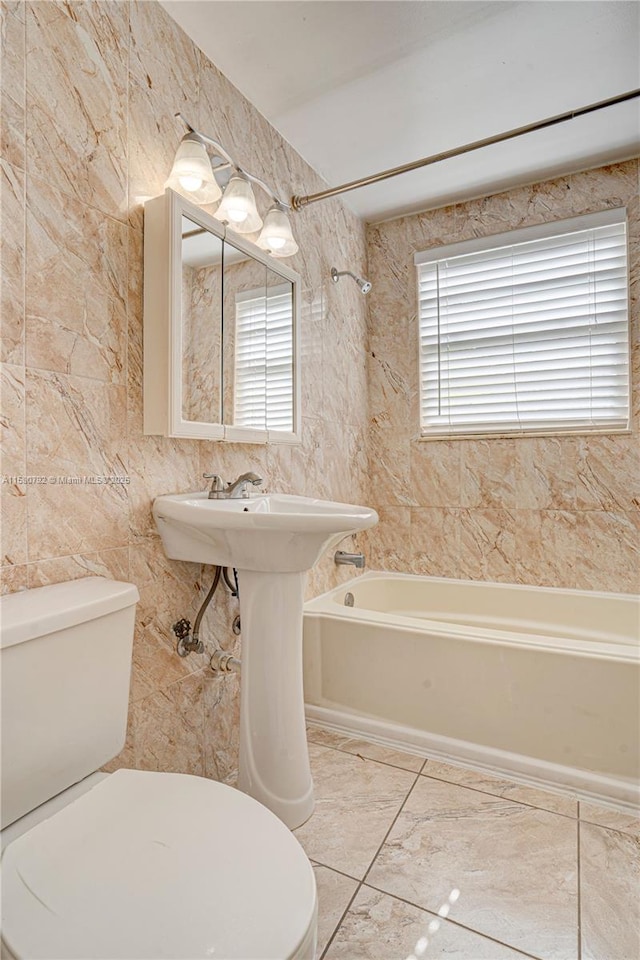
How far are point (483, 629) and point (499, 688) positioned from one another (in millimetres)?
264

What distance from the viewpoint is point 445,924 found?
1.22 metres

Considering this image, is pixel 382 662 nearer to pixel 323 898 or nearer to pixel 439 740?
pixel 439 740

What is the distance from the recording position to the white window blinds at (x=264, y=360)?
1.78 metres

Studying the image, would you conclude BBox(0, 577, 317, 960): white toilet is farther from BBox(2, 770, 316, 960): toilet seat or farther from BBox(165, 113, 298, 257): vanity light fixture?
BBox(165, 113, 298, 257): vanity light fixture

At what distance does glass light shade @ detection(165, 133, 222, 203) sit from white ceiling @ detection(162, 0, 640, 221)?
1.15 feet

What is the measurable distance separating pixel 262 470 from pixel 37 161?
115 centimetres

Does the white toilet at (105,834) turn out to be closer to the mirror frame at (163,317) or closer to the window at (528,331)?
the mirror frame at (163,317)

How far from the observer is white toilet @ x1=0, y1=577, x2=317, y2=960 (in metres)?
0.72

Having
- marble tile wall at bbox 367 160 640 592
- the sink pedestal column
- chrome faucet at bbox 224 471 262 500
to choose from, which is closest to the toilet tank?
the sink pedestal column

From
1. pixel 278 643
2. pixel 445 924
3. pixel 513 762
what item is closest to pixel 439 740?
pixel 513 762

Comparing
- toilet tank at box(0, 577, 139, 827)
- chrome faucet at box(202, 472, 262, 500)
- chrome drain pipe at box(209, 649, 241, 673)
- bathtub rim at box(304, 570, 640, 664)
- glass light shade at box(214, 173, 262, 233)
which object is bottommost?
chrome drain pipe at box(209, 649, 241, 673)

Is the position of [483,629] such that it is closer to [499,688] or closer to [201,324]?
[499,688]

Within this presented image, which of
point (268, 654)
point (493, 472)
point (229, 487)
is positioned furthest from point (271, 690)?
point (493, 472)

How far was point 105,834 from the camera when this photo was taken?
90cm
